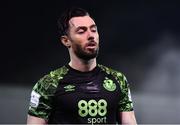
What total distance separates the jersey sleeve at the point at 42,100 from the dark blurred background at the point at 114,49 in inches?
78.3

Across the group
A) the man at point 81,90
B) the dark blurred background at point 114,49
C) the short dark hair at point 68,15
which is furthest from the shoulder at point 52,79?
the dark blurred background at point 114,49

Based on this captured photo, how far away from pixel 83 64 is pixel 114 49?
6.80 feet

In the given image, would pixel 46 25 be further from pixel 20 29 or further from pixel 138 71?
pixel 138 71

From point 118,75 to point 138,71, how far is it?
6.75 feet

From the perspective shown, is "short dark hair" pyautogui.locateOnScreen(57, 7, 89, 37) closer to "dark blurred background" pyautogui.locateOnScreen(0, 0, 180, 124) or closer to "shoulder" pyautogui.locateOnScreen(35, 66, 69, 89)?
"shoulder" pyautogui.locateOnScreen(35, 66, 69, 89)

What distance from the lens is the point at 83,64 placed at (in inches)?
42.9

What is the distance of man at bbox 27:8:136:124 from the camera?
102 centimetres

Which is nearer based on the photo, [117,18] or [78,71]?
[78,71]

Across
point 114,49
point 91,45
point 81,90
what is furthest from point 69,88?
point 114,49

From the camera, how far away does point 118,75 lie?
1.13 meters

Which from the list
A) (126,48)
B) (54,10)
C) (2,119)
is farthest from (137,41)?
(2,119)

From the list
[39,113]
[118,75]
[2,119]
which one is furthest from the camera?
[2,119]

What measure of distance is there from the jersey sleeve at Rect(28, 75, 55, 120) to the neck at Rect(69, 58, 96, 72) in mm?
96

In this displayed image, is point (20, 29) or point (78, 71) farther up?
point (20, 29)
